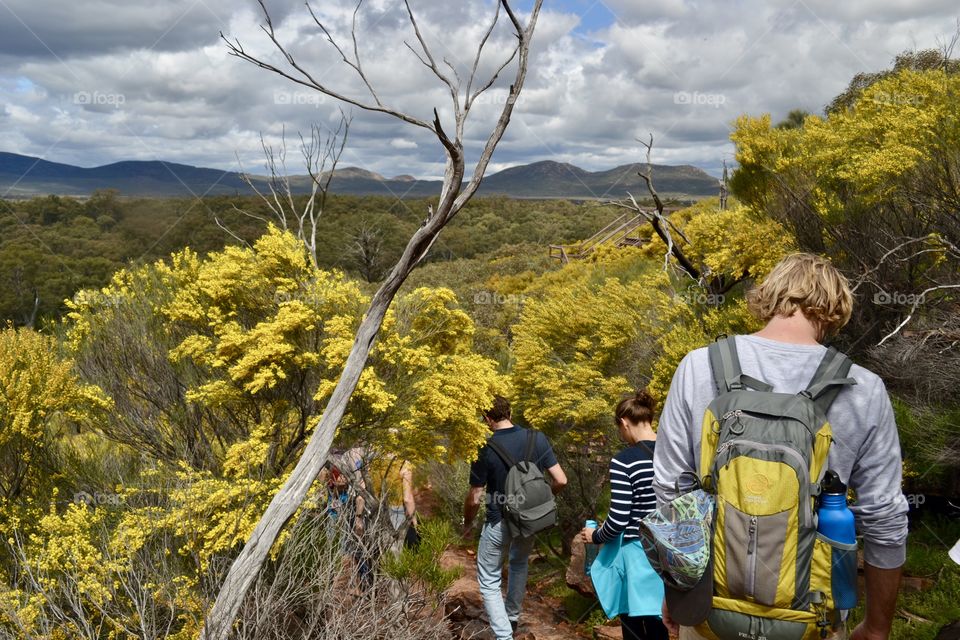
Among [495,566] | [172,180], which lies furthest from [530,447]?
[172,180]

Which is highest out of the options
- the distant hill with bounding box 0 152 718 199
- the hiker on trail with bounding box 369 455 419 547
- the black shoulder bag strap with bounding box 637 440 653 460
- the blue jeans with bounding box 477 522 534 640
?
the distant hill with bounding box 0 152 718 199

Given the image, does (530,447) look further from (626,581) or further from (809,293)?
(809,293)

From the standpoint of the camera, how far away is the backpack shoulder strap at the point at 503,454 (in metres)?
4.00

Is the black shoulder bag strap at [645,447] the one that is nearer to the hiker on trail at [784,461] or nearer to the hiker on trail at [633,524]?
the hiker on trail at [633,524]

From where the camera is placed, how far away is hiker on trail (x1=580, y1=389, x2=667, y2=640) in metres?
3.27

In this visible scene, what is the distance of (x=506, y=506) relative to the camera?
13.0 ft

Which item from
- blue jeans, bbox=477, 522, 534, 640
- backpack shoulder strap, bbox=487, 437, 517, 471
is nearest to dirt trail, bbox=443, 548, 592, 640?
blue jeans, bbox=477, 522, 534, 640

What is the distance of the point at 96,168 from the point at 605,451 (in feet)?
462

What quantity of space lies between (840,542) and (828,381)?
1.22 feet

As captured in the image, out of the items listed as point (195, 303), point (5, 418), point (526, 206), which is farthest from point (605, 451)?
point (526, 206)

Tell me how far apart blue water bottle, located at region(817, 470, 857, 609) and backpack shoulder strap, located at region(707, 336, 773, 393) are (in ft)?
0.94

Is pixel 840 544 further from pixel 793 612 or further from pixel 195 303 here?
pixel 195 303

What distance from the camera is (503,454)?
404cm

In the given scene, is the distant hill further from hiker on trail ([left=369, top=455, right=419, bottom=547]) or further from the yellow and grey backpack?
the yellow and grey backpack
